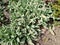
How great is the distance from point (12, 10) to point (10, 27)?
1.74 ft

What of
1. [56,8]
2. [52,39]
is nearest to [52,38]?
[52,39]

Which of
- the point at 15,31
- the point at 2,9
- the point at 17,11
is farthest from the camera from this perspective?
the point at 2,9

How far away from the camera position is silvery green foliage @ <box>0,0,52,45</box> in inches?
144

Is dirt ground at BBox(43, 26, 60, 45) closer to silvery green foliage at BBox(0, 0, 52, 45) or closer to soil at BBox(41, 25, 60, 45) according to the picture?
soil at BBox(41, 25, 60, 45)

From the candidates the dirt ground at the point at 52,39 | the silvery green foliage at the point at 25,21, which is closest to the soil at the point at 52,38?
the dirt ground at the point at 52,39

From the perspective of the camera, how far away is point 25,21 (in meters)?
3.82

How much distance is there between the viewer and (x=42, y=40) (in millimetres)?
3723

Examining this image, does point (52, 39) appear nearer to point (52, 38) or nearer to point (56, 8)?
point (52, 38)

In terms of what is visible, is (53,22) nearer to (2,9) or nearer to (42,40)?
(42,40)

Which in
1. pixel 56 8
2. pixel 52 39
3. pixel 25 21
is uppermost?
pixel 56 8

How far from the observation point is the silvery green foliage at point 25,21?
12.0 ft

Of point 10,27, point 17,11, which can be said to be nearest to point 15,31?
point 10,27

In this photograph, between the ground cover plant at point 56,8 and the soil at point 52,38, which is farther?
the ground cover plant at point 56,8

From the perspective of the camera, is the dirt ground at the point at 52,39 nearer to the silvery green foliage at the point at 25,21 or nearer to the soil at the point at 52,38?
the soil at the point at 52,38
